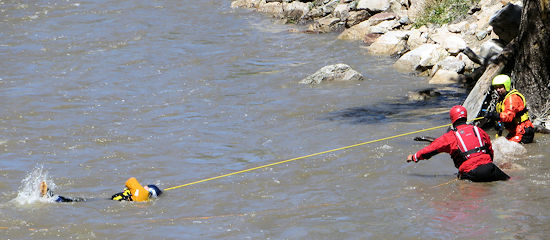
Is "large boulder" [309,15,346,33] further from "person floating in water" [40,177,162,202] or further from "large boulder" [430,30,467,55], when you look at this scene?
"person floating in water" [40,177,162,202]

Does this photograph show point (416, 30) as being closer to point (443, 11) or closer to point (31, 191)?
point (443, 11)

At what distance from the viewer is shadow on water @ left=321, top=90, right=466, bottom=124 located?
14829 millimetres

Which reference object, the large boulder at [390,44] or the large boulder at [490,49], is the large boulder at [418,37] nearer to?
the large boulder at [390,44]

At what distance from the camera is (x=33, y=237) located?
8867mm

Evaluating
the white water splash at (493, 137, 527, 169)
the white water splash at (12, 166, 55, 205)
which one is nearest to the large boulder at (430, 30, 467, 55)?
the white water splash at (493, 137, 527, 169)

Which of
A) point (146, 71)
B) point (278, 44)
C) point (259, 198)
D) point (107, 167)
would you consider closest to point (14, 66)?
point (146, 71)

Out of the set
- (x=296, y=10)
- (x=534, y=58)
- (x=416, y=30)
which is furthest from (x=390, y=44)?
(x=534, y=58)

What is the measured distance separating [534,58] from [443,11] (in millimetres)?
10441

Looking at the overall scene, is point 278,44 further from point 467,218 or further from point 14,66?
point 467,218

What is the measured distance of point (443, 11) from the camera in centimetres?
2259

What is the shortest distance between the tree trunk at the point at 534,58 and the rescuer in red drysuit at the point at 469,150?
3422 millimetres

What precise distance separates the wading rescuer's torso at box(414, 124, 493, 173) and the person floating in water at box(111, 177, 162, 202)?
3.59 metres

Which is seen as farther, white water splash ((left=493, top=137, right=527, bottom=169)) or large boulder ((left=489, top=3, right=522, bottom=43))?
large boulder ((left=489, top=3, right=522, bottom=43))

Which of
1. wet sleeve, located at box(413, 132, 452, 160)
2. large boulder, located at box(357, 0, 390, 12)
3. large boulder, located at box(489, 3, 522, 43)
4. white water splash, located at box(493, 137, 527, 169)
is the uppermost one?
large boulder, located at box(489, 3, 522, 43)
